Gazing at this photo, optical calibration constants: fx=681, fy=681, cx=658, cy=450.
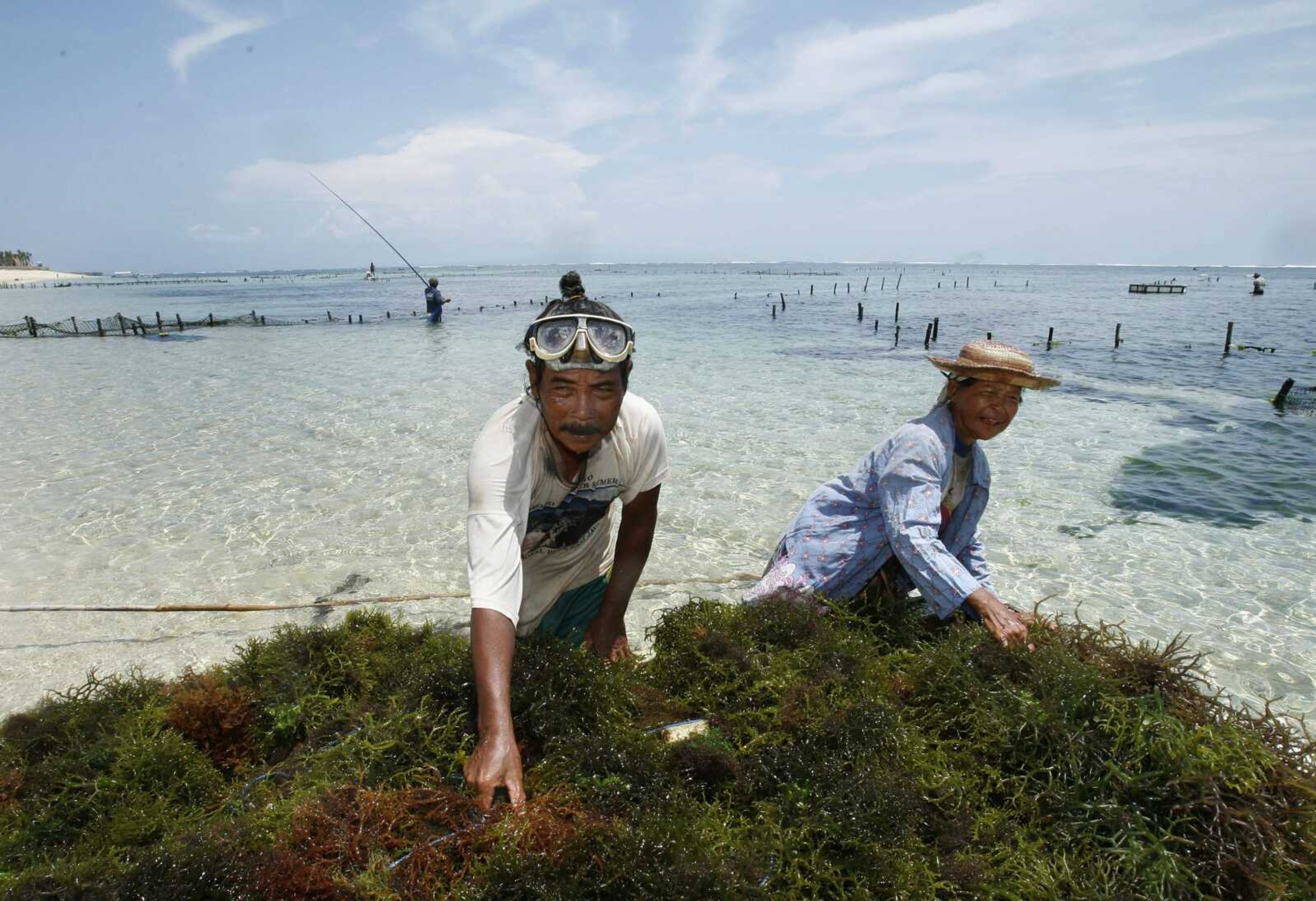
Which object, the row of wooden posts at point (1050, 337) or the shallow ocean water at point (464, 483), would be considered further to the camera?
the row of wooden posts at point (1050, 337)

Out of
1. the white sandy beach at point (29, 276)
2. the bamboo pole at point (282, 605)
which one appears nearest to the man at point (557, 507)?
the bamboo pole at point (282, 605)

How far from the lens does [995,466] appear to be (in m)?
11.0

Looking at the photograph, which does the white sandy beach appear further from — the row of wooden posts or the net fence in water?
the row of wooden posts

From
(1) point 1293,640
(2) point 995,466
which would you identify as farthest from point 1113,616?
(2) point 995,466

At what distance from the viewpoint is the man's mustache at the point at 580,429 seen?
2.51m

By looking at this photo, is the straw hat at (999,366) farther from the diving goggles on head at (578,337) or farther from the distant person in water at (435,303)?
the distant person in water at (435,303)

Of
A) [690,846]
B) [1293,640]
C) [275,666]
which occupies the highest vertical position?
[690,846]

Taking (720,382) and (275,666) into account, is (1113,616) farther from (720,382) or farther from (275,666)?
(720,382)

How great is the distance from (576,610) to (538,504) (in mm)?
877

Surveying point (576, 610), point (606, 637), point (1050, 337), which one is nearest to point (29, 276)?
point (1050, 337)

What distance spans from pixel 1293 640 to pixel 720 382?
46.4 feet

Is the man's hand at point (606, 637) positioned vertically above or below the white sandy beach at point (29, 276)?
below

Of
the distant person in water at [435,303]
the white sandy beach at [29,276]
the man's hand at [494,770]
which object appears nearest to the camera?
the man's hand at [494,770]

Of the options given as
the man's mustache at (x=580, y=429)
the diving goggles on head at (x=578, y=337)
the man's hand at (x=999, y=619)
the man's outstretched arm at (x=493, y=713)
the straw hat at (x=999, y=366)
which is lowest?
the man's hand at (x=999, y=619)
